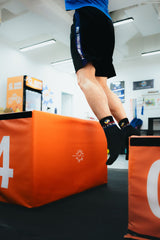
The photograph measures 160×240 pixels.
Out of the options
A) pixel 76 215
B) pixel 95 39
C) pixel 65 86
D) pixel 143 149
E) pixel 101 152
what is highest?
pixel 65 86

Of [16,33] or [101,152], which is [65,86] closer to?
[16,33]

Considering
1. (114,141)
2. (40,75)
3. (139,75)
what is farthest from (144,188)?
(139,75)

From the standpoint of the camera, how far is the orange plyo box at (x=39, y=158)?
940mm

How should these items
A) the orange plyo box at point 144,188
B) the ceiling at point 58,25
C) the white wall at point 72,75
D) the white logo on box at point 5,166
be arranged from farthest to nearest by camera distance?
the white wall at point 72,75
the ceiling at point 58,25
the white logo on box at point 5,166
the orange plyo box at point 144,188

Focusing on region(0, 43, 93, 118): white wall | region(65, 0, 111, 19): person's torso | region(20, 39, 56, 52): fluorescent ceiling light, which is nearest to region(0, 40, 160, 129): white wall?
region(0, 43, 93, 118): white wall

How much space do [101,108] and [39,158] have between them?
1.22ft

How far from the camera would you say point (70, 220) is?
2.54ft

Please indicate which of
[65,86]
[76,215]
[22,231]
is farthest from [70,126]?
[65,86]

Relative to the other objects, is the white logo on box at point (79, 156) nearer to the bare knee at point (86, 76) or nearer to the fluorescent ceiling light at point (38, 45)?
the bare knee at point (86, 76)

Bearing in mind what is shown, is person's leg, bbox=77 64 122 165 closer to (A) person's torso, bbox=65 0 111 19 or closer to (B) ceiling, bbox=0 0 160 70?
(A) person's torso, bbox=65 0 111 19

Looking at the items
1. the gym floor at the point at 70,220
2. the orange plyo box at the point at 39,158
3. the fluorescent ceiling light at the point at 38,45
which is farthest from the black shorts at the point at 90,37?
the fluorescent ceiling light at the point at 38,45

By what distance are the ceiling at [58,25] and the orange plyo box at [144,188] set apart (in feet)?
10.6

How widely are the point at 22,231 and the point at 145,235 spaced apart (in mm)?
392

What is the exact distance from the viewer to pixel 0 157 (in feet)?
3.49
